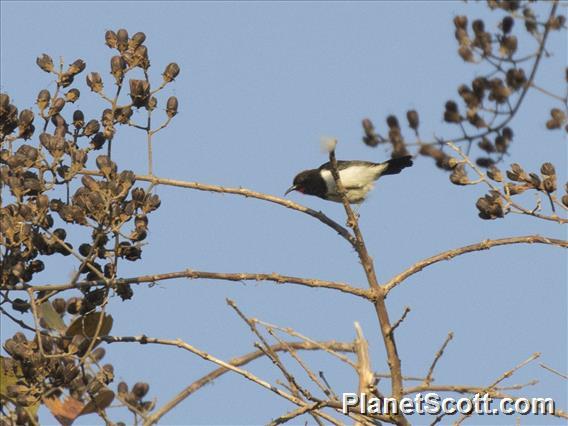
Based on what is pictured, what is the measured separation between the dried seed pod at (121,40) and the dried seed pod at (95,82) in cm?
20

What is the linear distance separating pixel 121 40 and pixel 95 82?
285 mm

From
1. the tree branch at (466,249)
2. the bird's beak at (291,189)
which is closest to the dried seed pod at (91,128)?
the tree branch at (466,249)

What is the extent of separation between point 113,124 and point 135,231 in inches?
29.3

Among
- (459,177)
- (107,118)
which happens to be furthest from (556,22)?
(107,118)

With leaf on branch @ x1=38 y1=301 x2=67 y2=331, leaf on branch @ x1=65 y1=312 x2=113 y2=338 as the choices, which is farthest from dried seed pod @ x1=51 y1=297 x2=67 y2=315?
leaf on branch @ x1=65 y1=312 x2=113 y2=338

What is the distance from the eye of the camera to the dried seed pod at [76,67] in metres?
7.27

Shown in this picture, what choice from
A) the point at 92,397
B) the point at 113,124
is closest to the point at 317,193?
the point at 113,124

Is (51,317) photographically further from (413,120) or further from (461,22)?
(461,22)

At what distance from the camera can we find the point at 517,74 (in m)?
5.27

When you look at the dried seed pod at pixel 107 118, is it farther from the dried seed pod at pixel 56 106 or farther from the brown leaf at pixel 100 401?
the brown leaf at pixel 100 401

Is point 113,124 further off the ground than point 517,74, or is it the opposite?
point 113,124

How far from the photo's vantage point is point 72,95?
23.8 ft

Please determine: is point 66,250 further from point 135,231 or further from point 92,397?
point 92,397

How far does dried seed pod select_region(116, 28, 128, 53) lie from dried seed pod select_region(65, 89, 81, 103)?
36 centimetres
